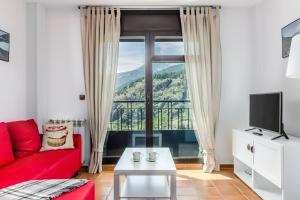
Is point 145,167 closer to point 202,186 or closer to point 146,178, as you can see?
point 146,178

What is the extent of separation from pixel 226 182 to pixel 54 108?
282 centimetres

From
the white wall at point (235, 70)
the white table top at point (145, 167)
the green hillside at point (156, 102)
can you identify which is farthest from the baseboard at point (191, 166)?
the white table top at point (145, 167)

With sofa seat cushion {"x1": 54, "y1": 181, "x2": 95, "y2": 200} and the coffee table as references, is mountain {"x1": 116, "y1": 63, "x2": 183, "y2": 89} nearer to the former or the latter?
the coffee table

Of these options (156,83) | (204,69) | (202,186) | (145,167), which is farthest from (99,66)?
(202,186)

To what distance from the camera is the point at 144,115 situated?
4.26 meters

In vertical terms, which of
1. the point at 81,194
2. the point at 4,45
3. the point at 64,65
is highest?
the point at 4,45

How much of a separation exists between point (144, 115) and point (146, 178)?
137 cm

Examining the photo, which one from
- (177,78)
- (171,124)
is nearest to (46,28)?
(177,78)

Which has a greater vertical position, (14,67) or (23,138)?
(14,67)

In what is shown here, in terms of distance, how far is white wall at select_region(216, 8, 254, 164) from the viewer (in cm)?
419

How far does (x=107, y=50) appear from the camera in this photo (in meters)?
4.01

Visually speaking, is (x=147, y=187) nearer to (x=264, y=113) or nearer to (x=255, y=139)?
(x=255, y=139)

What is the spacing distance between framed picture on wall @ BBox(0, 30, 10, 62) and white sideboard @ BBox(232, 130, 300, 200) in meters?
3.20

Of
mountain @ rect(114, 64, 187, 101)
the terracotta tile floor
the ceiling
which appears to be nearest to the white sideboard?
the terracotta tile floor
